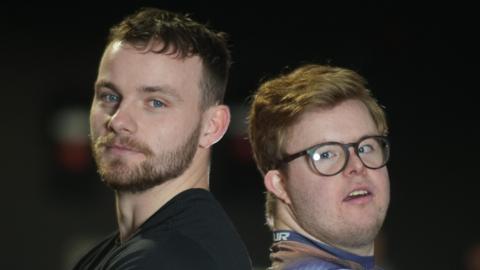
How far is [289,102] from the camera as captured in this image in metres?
2.84

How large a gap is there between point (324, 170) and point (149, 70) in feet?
2.01

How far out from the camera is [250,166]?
289 inches

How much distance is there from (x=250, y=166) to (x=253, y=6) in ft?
4.38

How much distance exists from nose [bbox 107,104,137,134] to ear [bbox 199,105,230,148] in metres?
0.22

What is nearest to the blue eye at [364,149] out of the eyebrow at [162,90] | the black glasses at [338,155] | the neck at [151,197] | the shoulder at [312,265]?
the black glasses at [338,155]

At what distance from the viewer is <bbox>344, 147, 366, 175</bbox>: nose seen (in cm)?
274

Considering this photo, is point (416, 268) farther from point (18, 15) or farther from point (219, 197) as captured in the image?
point (18, 15)

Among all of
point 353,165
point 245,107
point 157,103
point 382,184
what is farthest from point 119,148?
point 245,107

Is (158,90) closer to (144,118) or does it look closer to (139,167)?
(144,118)

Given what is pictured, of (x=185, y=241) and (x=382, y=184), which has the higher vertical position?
(x=382, y=184)

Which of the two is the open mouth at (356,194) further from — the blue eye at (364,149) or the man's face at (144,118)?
the man's face at (144,118)

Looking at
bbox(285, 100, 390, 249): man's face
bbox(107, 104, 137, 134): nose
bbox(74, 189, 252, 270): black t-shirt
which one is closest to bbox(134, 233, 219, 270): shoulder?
bbox(74, 189, 252, 270): black t-shirt

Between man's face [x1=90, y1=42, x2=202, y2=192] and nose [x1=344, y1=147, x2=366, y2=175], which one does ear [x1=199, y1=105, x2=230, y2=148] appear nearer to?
man's face [x1=90, y1=42, x2=202, y2=192]

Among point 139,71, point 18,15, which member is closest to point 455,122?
point 18,15
